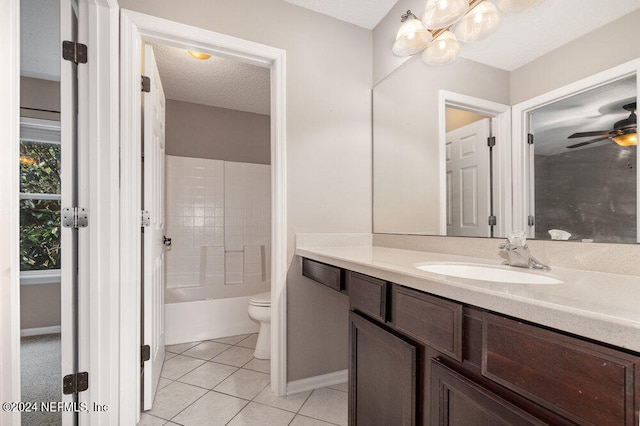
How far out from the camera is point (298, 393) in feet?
5.80

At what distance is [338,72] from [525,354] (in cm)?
184

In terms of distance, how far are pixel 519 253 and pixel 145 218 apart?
1.69 metres

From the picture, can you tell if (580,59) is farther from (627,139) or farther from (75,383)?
(75,383)

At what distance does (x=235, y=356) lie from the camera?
7.41ft

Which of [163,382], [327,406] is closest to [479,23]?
[327,406]

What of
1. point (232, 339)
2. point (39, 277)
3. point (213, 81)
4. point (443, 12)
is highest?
point (213, 81)

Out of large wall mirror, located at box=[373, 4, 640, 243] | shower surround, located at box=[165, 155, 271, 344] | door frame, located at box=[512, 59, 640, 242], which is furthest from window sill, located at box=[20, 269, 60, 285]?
door frame, located at box=[512, 59, 640, 242]

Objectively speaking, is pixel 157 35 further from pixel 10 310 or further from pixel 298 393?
pixel 298 393

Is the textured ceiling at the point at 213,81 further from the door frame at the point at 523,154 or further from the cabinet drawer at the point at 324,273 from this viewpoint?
the door frame at the point at 523,154

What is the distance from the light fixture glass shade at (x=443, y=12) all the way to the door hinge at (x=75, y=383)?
227cm

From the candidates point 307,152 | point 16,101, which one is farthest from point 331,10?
point 16,101

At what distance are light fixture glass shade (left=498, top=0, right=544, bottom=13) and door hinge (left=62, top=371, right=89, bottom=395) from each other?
237 cm

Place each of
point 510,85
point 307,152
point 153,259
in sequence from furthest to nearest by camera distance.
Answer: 1. point 307,152
2. point 153,259
3. point 510,85

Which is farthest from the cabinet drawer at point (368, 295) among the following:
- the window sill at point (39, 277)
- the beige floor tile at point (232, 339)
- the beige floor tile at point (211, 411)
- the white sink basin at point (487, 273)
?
the window sill at point (39, 277)
